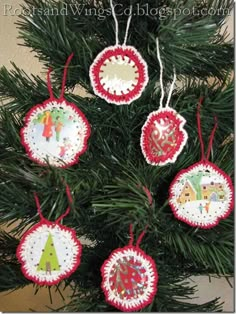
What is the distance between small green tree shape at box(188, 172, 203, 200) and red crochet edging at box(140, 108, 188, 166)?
27mm

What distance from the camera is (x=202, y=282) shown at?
68 cm

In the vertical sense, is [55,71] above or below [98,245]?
above

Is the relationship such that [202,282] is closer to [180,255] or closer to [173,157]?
[180,255]

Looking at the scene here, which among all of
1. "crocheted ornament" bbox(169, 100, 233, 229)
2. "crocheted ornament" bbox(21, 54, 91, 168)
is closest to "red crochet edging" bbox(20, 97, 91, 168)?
"crocheted ornament" bbox(21, 54, 91, 168)

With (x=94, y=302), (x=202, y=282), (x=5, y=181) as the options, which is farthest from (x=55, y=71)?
(x=202, y=282)

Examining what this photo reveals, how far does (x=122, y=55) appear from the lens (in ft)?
1.29

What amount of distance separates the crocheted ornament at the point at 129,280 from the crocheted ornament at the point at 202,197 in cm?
5

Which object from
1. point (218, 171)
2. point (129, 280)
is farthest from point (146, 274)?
point (218, 171)

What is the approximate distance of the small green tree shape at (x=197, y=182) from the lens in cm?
39

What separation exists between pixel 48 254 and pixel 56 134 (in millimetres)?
121

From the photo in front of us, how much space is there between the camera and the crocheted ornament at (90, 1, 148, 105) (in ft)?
1.29

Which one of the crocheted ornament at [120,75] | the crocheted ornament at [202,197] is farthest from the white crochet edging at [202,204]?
the crocheted ornament at [120,75]

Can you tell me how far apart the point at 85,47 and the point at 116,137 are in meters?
0.10

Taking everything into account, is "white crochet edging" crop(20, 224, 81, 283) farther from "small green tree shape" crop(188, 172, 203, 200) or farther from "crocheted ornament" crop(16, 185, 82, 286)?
"small green tree shape" crop(188, 172, 203, 200)
